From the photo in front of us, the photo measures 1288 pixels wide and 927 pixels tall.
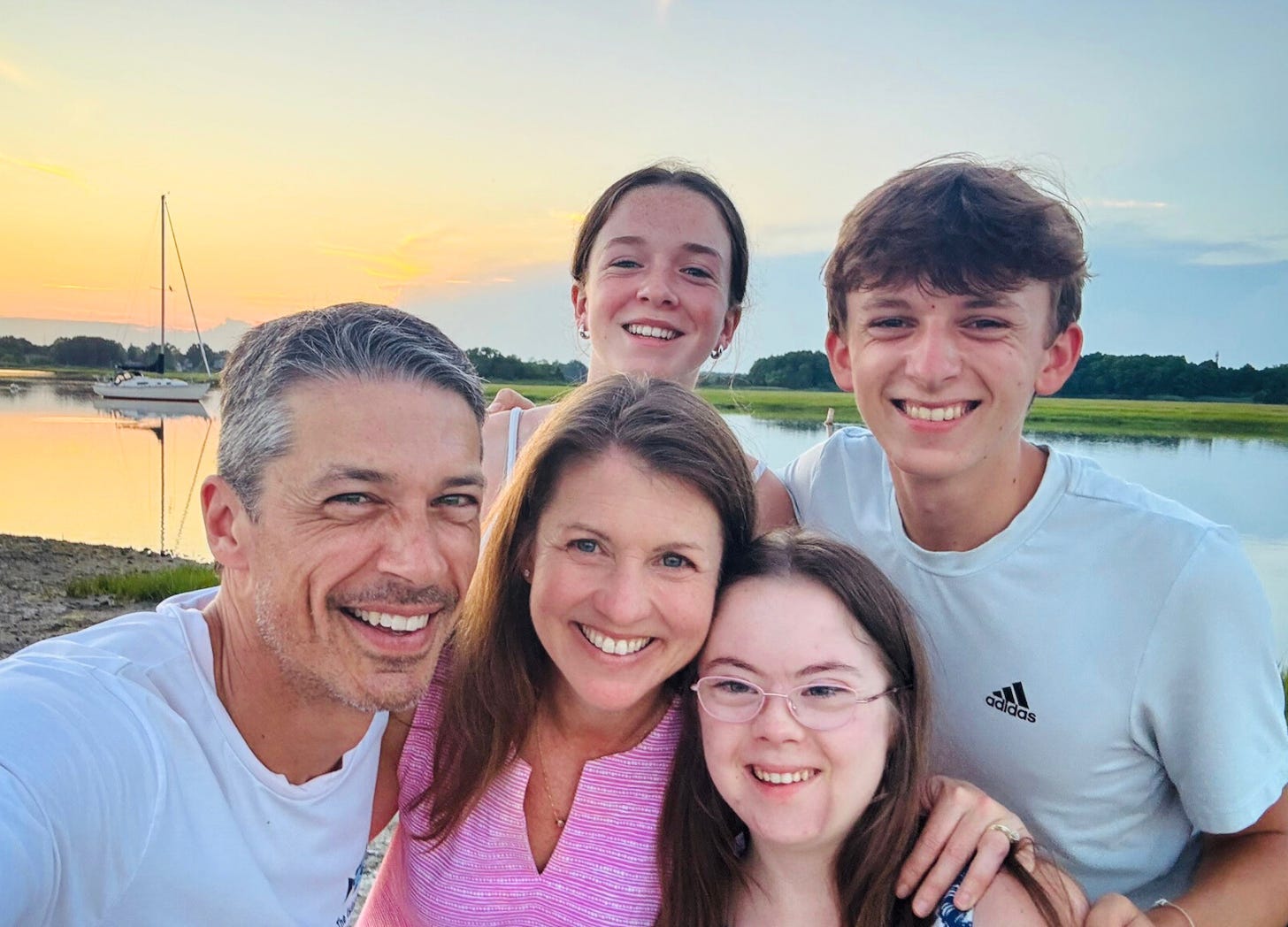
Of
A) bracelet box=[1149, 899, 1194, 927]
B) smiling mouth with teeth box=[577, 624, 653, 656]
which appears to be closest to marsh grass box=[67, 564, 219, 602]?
smiling mouth with teeth box=[577, 624, 653, 656]

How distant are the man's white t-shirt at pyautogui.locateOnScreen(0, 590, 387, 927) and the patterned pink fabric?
293 millimetres

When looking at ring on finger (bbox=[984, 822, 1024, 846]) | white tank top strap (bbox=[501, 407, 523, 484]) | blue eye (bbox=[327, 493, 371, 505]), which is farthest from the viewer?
white tank top strap (bbox=[501, 407, 523, 484])

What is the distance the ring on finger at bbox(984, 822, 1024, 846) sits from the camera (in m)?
2.35

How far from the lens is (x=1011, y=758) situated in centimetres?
291

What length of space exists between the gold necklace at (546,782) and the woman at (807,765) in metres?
0.34

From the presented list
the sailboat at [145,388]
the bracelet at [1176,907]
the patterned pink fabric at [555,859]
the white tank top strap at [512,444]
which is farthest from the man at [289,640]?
the sailboat at [145,388]

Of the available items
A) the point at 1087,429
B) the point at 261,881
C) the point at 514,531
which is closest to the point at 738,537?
the point at 514,531

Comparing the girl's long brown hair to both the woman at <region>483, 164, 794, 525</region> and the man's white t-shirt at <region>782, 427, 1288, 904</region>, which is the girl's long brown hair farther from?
the woman at <region>483, 164, 794, 525</region>

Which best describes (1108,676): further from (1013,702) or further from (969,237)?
(969,237)

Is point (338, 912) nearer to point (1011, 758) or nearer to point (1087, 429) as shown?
point (1011, 758)

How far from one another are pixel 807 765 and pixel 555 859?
0.82 meters

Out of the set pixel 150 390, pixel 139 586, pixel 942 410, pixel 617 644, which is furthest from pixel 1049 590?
pixel 150 390

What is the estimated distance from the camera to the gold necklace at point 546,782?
266cm

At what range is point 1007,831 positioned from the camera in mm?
2359
